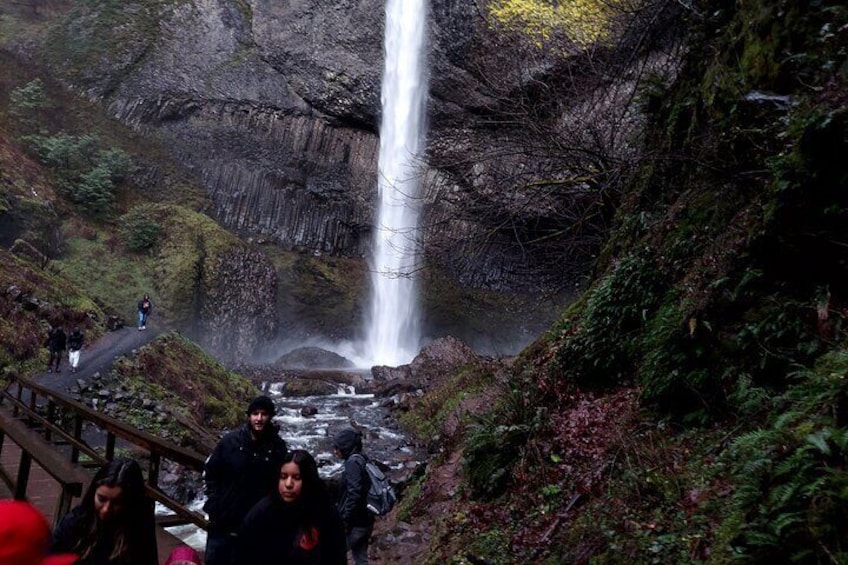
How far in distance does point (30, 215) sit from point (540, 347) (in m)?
24.7

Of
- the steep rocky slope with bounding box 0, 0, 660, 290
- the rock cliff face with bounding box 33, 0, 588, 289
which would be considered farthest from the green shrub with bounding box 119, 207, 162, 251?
the rock cliff face with bounding box 33, 0, 588, 289

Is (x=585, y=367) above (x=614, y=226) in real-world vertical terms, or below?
below

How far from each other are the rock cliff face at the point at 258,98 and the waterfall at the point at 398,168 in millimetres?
1118

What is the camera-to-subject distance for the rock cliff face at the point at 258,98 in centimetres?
3450

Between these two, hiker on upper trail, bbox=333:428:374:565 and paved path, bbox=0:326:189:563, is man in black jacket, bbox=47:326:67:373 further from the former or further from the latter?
hiker on upper trail, bbox=333:428:374:565

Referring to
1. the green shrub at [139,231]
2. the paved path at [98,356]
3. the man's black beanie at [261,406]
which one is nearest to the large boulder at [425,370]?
the paved path at [98,356]

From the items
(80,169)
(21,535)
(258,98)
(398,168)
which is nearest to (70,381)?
(21,535)

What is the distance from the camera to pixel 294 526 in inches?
117

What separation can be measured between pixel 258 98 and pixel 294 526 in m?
36.8

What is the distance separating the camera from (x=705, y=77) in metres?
6.86

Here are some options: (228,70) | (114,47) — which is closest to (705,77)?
(228,70)

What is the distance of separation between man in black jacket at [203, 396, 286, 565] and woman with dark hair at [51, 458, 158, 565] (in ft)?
3.30

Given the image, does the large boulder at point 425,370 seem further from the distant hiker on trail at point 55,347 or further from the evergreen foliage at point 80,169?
the evergreen foliage at point 80,169

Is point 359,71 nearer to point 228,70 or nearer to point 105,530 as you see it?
point 228,70
